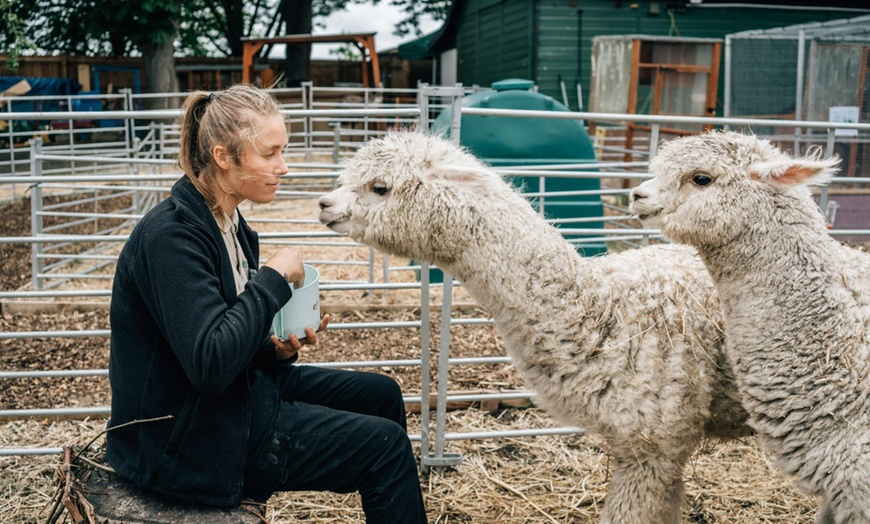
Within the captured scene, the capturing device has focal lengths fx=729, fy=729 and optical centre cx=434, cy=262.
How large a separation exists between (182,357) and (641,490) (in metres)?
1.58

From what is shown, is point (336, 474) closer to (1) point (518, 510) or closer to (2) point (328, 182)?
(1) point (518, 510)

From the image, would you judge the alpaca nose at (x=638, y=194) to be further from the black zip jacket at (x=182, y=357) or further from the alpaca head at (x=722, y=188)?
the black zip jacket at (x=182, y=357)

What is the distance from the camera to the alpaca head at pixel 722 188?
233 centimetres

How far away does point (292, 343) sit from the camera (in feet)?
7.41

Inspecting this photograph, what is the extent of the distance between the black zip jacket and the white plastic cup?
155 millimetres

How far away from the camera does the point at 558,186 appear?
24.7ft

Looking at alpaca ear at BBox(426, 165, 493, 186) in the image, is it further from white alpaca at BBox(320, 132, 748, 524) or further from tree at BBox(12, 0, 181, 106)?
tree at BBox(12, 0, 181, 106)

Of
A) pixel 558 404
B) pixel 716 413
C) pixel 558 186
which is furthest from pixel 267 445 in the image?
pixel 558 186

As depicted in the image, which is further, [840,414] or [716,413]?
[716,413]

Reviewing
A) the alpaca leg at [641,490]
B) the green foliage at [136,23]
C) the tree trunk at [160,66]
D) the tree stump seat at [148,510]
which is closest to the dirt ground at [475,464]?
the alpaca leg at [641,490]

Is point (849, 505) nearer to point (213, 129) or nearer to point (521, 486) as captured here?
point (521, 486)

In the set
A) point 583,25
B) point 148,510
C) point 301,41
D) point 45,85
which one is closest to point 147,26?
point 301,41

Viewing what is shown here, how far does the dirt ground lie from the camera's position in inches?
130

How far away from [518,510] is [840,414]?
1.57 m
